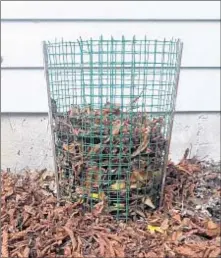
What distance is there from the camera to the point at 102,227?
2.17 metres

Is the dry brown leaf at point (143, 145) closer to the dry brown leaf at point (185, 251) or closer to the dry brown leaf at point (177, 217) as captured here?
the dry brown leaf at point (177, 217)

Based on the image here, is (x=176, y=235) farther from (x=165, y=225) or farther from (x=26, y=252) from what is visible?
(x=26, y=252)

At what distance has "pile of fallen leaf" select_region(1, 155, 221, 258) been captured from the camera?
2006 mm

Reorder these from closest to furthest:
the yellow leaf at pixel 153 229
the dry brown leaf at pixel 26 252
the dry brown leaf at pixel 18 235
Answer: the dry brown leaf at pixel 26 252 → the dry brown leaf at pixel 18 235 → the yellow leaf at pixel 153 229

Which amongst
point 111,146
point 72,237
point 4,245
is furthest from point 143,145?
point 4,245

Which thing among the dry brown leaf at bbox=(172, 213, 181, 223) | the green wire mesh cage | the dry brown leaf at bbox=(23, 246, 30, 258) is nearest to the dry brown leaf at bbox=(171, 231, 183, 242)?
the dry brown leaf at bbox=(172, 213, 181, 223)

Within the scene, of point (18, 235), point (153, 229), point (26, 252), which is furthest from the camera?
point (153, 229)

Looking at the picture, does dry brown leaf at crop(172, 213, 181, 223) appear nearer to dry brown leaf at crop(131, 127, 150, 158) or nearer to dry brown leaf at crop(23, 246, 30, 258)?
dry brown leaf at crop(131, 127, 150, 158)

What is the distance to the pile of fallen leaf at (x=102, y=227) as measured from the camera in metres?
2.01

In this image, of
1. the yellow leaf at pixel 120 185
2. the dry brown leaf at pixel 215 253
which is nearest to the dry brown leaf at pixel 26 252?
the yellow leaf at pixel 120 185

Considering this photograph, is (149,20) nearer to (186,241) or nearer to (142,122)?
(142,122)

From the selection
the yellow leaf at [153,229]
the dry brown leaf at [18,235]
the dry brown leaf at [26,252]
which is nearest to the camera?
the dry brown leaf at [26,252]

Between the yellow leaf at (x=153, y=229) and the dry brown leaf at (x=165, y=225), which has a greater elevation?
the dry brown leaf at (x=165, y=225)

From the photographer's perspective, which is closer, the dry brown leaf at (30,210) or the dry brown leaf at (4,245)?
the dry brown leaf at (4,245)
